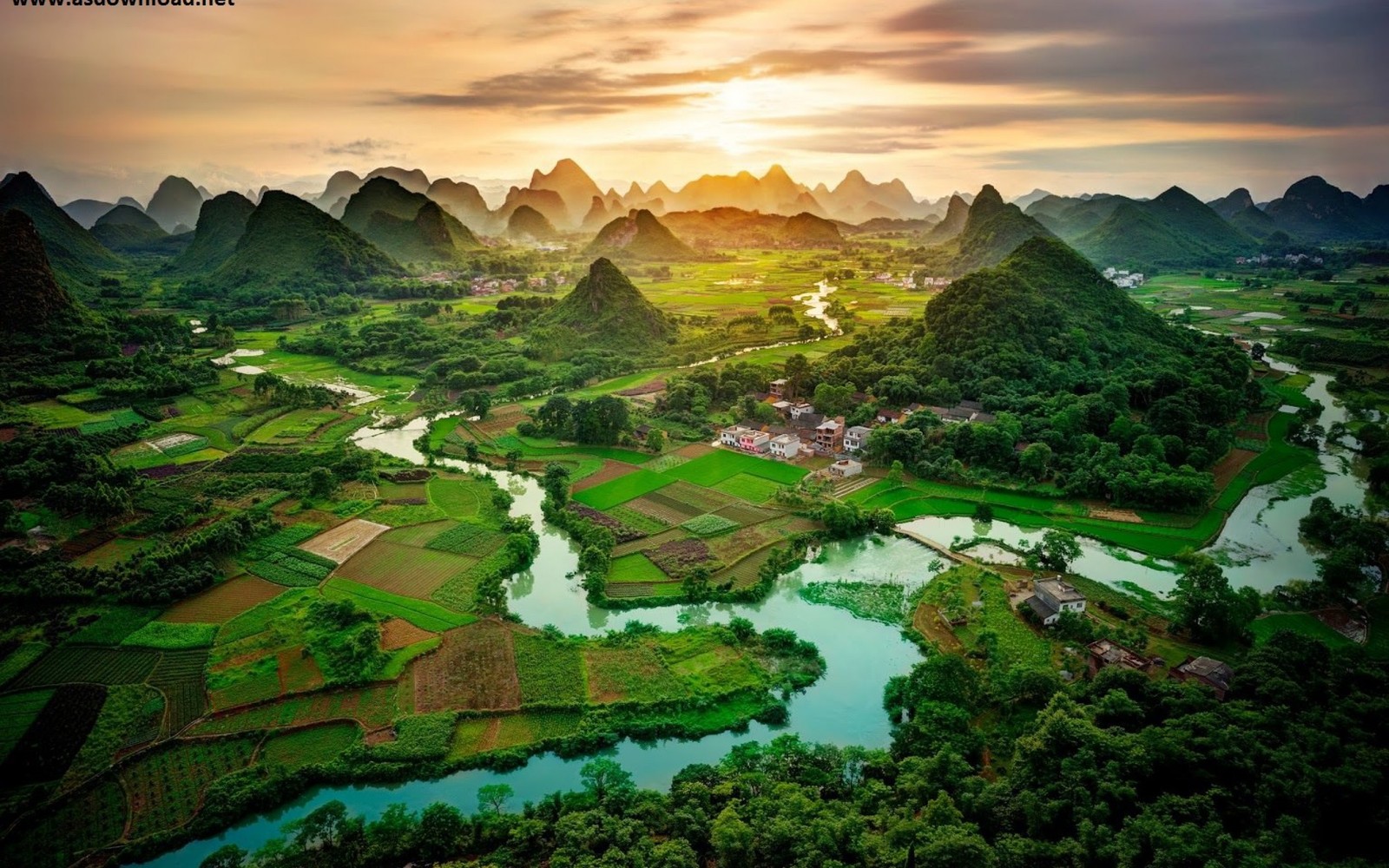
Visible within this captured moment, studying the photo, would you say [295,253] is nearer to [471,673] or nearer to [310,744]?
[471,673]

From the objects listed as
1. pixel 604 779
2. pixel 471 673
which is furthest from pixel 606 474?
pixel 604 779

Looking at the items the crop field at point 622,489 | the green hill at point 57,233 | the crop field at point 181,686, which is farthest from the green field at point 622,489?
the green hill at point 57,233

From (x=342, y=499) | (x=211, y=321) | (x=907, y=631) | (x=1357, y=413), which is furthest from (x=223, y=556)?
(x=1357, y=413)

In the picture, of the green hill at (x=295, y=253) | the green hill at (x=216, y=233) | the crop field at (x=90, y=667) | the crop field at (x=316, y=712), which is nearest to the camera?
the crop field at (x=316, y=712)

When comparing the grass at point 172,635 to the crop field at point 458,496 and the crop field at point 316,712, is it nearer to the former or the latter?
the crop field at point 316,712

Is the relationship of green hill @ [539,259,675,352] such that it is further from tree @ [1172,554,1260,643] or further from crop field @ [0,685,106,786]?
tree @ [1172,554,1260,643]
